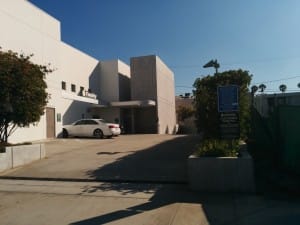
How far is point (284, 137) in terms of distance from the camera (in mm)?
9789

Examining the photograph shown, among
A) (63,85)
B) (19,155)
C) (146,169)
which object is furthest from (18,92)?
(63,85)

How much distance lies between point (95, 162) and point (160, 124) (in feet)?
74.3

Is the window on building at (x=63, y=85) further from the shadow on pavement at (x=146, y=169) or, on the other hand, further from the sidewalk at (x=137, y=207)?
the sidewalk at (x=137, y=207)

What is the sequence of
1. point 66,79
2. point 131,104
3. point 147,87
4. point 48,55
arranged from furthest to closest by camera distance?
point 147,87 → point 131,104 → point 66,79 → point 48,55

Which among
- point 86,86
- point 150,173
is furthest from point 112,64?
point 150,173

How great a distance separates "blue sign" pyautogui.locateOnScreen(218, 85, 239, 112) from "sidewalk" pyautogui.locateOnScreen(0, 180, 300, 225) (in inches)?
105

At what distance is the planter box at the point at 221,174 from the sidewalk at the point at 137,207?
0.33 metres

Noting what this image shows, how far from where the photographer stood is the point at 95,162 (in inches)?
501

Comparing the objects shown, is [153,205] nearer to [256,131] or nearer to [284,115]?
[284,115]

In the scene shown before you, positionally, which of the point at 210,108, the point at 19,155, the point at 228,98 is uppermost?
the point at 228,98

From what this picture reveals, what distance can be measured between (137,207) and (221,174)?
7.92 feet

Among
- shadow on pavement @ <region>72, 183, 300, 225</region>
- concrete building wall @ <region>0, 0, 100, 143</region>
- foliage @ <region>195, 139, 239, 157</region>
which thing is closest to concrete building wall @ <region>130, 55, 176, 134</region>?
concrete building wall @ <region>0, 0, 100, 143</region>

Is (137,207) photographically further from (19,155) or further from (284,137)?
(19,155)

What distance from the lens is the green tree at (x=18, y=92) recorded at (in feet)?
41.2
